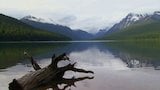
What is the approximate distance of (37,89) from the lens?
13344mm

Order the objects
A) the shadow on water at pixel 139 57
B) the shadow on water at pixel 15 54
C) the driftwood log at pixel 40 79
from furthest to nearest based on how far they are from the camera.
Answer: the shadow on water at pixel 15 54 < the shadow on water at pixel 139 57 < the driftwood log at pixel 40 79

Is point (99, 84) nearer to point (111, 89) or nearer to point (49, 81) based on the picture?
point (111, 89)

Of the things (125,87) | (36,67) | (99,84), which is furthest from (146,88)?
(36,67)

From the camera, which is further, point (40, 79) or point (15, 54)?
point (15, 54)

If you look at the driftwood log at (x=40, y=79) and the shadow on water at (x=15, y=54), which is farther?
the shadow on water at (x=15, y=54)

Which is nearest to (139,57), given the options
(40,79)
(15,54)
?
(15,54)

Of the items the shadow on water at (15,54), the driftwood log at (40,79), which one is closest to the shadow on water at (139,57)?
the shadow on water at (15,54)

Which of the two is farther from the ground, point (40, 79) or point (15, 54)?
point (40, 79)

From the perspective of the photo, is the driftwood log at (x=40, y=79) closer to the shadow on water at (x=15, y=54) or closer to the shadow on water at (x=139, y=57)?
the shadow on water at (x=139, y=57)

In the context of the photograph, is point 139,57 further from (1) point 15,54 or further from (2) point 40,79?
(2) point 40,79

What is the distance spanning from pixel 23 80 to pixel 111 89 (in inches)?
619

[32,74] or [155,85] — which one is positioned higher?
[32,74]

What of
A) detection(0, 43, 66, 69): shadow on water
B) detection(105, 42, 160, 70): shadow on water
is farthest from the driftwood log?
detection(0, 43, 66, 69): shadow on water

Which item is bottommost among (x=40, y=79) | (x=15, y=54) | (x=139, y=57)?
(x=139, y=57)
